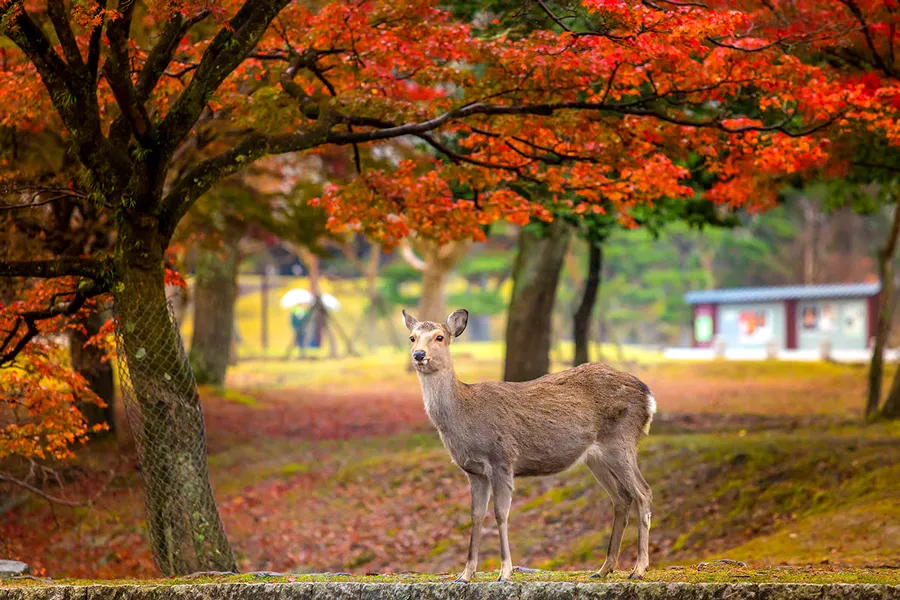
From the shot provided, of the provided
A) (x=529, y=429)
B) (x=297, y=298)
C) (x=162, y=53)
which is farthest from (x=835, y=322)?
(x=529, y=429)

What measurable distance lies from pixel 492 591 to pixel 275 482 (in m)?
12.3

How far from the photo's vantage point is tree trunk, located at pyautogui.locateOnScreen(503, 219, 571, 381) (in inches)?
837

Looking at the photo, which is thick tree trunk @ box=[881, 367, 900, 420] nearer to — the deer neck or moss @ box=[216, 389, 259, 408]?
the deer neck

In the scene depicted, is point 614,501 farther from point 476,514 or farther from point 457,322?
point 457,322

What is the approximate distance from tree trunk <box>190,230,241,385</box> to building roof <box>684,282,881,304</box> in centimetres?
2464

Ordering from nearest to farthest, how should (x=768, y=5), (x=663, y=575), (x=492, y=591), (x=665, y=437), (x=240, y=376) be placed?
1. (x=492, y=591)
2. (x=663, y=575)
3. (x=768, y=5)
4. (x=665, y=437)
5. (x=240, y=376)

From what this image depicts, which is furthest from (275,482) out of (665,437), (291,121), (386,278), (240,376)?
(386,278)

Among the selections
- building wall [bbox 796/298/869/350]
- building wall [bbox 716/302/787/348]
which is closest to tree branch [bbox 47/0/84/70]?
building wall [bbox 796/298/869/350]

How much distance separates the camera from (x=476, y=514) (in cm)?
739

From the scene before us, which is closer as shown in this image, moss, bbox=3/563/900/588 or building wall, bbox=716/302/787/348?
moss, bbox=3/563/900/588

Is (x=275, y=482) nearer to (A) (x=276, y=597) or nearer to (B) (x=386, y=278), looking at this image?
(A) (x=276, y=597)

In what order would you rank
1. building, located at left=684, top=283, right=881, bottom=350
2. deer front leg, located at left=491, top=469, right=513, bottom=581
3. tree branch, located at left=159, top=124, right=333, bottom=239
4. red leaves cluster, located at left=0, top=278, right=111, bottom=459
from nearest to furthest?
deer front leg, located at left=491, top=469, right=513, bottom=581, tree branch, located at left=159, top=124, right=333, bottom=239, red leaves cluster, located at left=0, top=278, right=111, bottom=459, building, located at left=684, top=283, right=881, bottom=350

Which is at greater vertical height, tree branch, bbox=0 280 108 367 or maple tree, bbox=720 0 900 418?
Result: maple tree, bbox=720 0 900 418

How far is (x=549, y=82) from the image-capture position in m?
11.2
